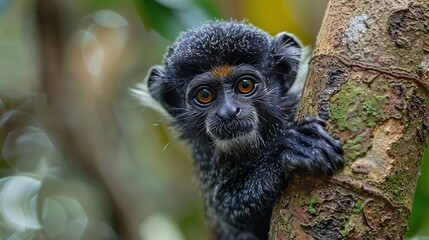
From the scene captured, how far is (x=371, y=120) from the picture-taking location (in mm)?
2719

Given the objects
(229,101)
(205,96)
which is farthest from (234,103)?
(205,96)

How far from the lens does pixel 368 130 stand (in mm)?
2717

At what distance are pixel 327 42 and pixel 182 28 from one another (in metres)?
2.21

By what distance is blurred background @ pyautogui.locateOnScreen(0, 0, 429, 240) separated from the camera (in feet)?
20.9

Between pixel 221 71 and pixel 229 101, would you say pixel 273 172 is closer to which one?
pixel 229 101

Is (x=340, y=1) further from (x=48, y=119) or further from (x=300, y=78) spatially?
(x=48, y=119)

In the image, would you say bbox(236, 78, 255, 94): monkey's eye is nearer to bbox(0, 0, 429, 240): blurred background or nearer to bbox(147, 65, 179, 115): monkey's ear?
bbox(147, 65, 179, 115): monkey's ear

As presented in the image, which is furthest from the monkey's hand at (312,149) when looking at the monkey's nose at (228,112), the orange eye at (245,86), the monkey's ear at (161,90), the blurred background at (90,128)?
the blurred background at (90,128)

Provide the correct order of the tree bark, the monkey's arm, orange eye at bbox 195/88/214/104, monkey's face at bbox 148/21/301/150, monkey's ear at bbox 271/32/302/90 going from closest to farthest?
the tree bark, the monkey's arm, monkey's face at bbox 148/21/301/150, orange eye at bbox 195/88/214/104, monkey's ear at bbox 271/32/302/90

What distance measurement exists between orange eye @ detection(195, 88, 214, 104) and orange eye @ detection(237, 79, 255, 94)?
0.64ft

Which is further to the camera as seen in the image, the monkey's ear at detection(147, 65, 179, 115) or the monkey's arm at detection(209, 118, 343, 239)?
the monkey's ear at detection(147, 65, 179, 115)

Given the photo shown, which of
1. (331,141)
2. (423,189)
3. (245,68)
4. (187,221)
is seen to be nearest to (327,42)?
(331,141)

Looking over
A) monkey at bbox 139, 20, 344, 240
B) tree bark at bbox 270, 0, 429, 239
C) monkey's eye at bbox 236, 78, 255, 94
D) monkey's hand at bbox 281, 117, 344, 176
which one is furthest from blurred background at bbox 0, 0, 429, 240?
tree bark at bbox 270, 0, 429, 239

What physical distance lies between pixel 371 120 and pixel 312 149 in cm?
37
